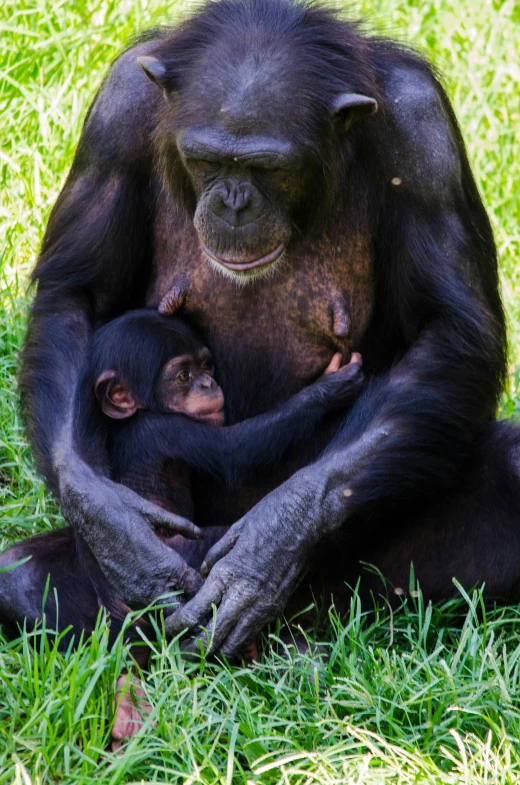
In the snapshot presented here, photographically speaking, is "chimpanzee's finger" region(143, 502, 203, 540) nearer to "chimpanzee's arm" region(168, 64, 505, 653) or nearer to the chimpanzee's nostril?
"chimpanzee's arm" region(168, 64, 505, 653)

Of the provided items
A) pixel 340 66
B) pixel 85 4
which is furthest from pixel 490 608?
pixel 85 4

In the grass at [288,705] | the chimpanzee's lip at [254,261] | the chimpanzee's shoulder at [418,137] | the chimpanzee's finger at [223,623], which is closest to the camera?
the grass at [288,705]

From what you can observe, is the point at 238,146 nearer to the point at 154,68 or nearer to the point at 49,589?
the point at 154,68

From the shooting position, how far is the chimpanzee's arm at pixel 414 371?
4195 millimetres

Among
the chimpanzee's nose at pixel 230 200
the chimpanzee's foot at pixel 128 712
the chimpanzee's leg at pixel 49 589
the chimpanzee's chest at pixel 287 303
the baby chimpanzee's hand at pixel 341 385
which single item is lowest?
the chimpanzee's leg at pixel 49 589

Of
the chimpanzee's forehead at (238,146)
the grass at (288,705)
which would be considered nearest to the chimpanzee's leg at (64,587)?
the grass at (288,705)

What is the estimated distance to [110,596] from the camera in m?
4.27

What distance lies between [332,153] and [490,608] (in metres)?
1.72

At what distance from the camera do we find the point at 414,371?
442cm

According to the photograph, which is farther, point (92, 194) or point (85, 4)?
point (85, 4)

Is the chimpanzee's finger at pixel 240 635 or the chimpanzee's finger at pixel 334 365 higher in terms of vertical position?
the chimpanzee's finger at pixel 334 365

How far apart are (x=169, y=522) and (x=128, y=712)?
0.70 m

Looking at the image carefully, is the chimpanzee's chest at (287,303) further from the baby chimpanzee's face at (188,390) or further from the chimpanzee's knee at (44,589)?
the chimpanzee's knee at (44,589)

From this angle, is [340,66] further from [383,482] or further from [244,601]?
[244,601]
